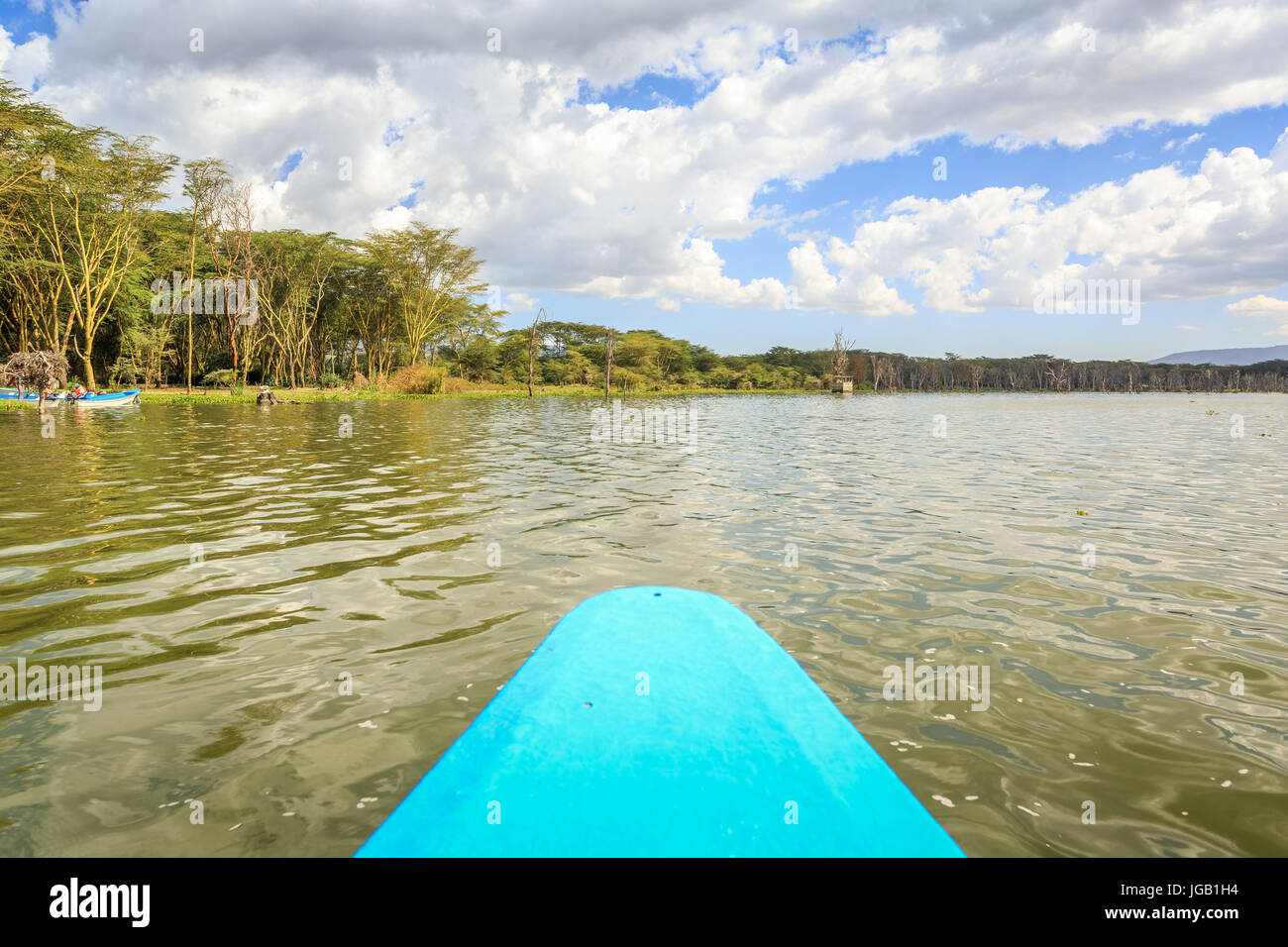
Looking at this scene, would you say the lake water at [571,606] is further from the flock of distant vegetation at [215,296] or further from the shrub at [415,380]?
the shrub at [415,380]

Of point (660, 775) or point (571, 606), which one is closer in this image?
point (660, 775)

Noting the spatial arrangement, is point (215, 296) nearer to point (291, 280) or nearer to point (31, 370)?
point (291, 280)

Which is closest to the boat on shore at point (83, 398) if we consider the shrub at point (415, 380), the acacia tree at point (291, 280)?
the acacia tree at point (291, 280)

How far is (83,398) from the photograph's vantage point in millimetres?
27391

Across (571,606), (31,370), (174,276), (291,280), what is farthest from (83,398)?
(571,606)

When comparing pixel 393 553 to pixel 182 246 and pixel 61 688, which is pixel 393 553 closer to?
pixel 61 688

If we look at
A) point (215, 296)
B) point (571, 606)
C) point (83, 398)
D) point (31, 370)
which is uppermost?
point (215, 296)

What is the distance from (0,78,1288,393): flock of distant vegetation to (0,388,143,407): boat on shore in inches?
258

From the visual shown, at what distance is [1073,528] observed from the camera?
282 inches

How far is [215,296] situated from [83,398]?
2302cm

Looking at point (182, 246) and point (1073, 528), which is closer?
point (1073, 528)

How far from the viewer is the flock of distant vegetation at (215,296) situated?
31.0m
